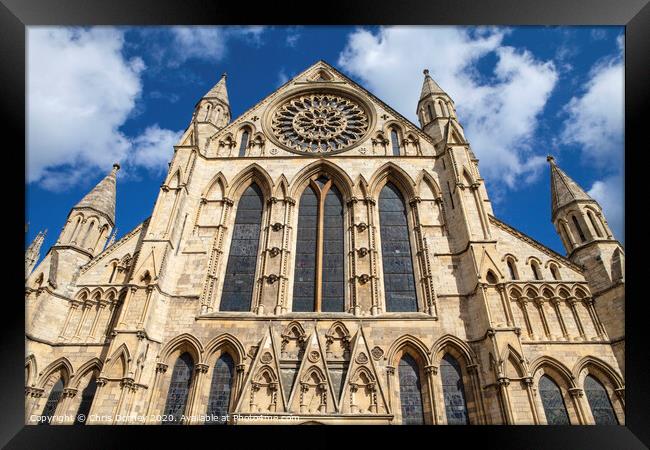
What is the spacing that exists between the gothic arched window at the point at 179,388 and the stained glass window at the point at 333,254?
14.6ft

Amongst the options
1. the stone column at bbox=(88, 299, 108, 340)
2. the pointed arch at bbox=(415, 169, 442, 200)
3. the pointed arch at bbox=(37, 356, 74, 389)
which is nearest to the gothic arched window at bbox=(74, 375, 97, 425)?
the pointed arch at bbox=(37, 356, 74, 389)

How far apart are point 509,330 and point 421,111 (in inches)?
472

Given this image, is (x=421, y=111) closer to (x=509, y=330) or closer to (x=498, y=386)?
(x=509, y=330)

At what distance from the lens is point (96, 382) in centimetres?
1105

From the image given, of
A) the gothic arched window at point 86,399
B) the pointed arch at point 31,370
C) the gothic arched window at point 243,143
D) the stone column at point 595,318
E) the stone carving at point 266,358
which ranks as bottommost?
the gothic arched window at point 86,399

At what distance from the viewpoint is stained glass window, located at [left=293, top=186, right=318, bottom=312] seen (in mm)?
13648

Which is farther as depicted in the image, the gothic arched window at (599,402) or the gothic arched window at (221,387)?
the gothic arched window at (221,387)

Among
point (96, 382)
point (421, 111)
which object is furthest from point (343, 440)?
point (421, 111)

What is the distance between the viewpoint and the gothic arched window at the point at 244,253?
13.7 meters

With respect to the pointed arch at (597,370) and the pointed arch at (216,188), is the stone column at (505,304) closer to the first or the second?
the pointed arch at (597,370)

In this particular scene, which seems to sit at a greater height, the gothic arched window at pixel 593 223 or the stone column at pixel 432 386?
the gothic arched window at pixel 593 223

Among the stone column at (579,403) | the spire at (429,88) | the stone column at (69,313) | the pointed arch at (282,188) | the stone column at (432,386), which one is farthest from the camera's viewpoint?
the spire at (429,88)

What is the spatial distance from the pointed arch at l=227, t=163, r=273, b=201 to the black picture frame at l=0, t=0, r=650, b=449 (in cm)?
1020

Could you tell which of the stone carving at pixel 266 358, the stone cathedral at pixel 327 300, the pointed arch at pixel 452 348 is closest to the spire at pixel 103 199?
the stone cathedral at pixel 327 300
